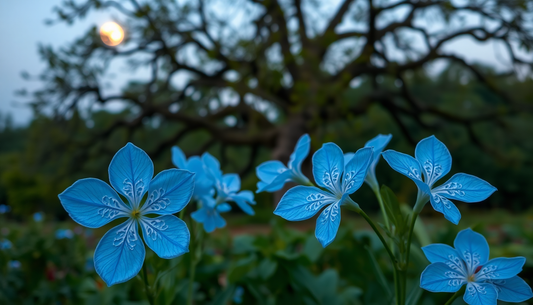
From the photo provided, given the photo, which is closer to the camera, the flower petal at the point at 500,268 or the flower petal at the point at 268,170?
the flower petal at the point at 500,268

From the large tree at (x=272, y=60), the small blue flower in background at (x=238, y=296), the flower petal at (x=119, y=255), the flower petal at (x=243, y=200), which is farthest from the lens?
the large tree at (x=272, y=60)

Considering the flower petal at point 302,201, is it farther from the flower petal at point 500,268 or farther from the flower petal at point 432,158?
the flower petal at point 500,268

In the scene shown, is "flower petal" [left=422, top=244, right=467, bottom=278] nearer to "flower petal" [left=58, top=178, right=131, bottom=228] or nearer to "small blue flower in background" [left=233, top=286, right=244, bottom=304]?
"flower petal" [left=58, top=178, right=131, bottom=228]

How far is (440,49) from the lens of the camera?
788cm

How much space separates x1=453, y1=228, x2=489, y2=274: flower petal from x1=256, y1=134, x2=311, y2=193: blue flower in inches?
12.5

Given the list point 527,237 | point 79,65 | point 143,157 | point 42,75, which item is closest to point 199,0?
point 79,65

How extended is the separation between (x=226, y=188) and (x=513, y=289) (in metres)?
0.61

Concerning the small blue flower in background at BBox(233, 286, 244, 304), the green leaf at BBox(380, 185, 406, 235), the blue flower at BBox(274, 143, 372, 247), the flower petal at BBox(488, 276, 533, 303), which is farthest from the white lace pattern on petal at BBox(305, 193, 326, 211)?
the small blue flower in background at BBox(233, 286, 244, 304)

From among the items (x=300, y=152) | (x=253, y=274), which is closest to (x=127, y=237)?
(x=300, y=152)

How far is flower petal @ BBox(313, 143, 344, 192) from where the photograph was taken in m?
0.64

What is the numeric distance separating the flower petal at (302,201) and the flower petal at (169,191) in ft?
0.51

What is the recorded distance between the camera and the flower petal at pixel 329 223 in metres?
0.58

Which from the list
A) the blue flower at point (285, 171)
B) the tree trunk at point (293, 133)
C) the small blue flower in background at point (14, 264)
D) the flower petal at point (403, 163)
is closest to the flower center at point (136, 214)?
the blue flower at point (285, 171)

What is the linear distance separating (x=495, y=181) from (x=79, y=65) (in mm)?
15836
